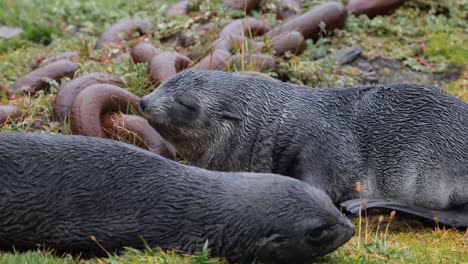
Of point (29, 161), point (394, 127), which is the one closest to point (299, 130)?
point (394, 127)

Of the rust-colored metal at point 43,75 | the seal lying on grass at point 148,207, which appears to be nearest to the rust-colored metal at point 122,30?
the rust-colored metal at point 43,75

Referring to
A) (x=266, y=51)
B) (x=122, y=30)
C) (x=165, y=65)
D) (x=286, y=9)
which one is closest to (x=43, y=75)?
(x=165, y=65)

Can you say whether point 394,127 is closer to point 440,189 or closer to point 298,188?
point 440,189

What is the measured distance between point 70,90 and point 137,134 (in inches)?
38.0

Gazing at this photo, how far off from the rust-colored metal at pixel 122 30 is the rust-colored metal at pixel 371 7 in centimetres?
272

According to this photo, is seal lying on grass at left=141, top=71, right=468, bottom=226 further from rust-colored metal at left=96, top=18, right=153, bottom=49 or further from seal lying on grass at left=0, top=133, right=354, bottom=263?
rust-colored metal at left=96, top=18, right=153, bottom=49

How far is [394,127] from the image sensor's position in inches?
294

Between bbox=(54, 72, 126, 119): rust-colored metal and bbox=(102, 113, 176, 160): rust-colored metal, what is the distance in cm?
57

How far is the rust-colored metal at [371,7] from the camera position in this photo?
1196cm

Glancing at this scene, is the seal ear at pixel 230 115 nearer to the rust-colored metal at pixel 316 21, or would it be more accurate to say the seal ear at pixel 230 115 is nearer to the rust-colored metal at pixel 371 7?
the rust-colored metal at pixel 316 21

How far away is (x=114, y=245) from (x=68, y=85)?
11.5 feet

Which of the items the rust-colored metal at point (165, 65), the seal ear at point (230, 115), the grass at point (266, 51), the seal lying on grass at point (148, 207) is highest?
the seal lying on grass at point (148, 207)

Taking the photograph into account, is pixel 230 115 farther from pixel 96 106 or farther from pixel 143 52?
pixel 143 52

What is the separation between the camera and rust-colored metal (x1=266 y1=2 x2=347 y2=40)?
1095 centimetres
